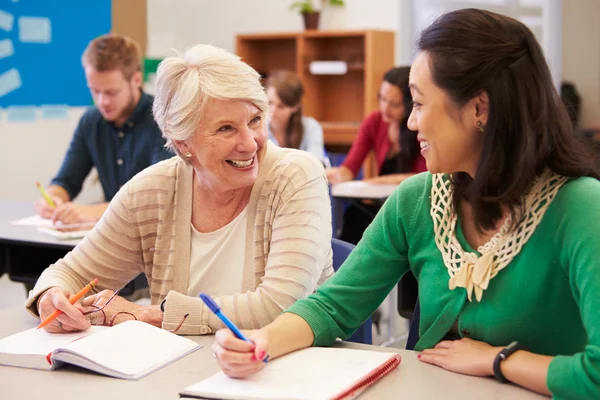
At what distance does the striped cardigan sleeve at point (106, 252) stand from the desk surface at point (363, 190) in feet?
6.08

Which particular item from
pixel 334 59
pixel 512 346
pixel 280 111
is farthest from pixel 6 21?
pixel 512 346

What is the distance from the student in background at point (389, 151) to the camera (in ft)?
13.8

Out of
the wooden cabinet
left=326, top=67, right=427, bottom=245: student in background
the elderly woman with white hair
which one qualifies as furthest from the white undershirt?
the wooden cabinet

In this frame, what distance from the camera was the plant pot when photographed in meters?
6.93

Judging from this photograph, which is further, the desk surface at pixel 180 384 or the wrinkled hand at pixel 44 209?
the wrinkled hand at pixel 44 209

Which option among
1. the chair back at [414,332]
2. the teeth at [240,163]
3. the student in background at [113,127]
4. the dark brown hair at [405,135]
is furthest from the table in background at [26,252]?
the dark brown hair at [405,135]

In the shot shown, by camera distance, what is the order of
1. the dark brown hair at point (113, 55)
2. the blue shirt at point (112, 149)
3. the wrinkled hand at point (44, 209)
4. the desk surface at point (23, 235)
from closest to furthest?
the desk surface at point (23, 235) < the wrinkled hand at point (44, 209) < the dark brown hair at point (113, 55) < the blue shirt at point (112, 149)

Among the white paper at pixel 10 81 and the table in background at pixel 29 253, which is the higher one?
the white paper at pixel 10 81

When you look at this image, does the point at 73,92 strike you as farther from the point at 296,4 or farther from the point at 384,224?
the point at 384,224

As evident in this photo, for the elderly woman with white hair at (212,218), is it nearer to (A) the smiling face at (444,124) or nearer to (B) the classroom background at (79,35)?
(A) the smiling face at (444,124)

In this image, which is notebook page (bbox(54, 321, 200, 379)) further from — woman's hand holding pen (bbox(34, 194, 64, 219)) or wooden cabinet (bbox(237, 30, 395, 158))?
wooden cabinet (bbox(237, 30, 395, 158))

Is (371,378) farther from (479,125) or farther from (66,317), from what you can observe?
(66,317)

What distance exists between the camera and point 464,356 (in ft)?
4.43

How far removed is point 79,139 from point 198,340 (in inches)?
94.8
